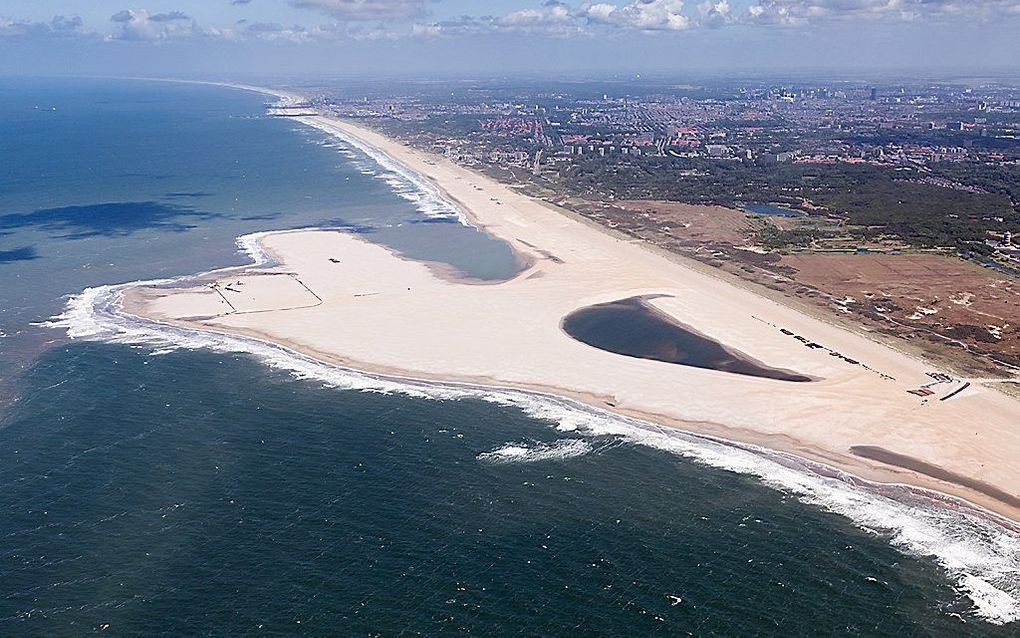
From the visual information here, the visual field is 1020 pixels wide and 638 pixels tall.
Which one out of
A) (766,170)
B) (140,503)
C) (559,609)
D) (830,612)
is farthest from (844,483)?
(766,170)

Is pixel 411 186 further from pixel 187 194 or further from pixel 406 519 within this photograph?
pixel 406 519

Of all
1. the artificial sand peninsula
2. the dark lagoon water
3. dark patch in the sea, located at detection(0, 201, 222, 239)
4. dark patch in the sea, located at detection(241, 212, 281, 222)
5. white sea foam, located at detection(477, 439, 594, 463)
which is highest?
the dark lagoon water

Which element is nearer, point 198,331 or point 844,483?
point 844,483

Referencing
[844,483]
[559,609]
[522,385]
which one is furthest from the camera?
[522,385]

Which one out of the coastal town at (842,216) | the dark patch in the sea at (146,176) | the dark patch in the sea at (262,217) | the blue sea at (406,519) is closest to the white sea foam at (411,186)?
the coastal town at (842,216)

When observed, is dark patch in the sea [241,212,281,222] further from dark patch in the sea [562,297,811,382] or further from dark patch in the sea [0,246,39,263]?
dark patch in the sea [562,297,811,382]

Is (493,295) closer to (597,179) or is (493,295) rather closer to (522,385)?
(522,385)

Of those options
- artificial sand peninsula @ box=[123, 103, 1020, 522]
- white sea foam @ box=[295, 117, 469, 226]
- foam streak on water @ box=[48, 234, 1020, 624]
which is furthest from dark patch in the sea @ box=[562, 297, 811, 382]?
white sea foam @ box=[295, 117, 469, 226]
